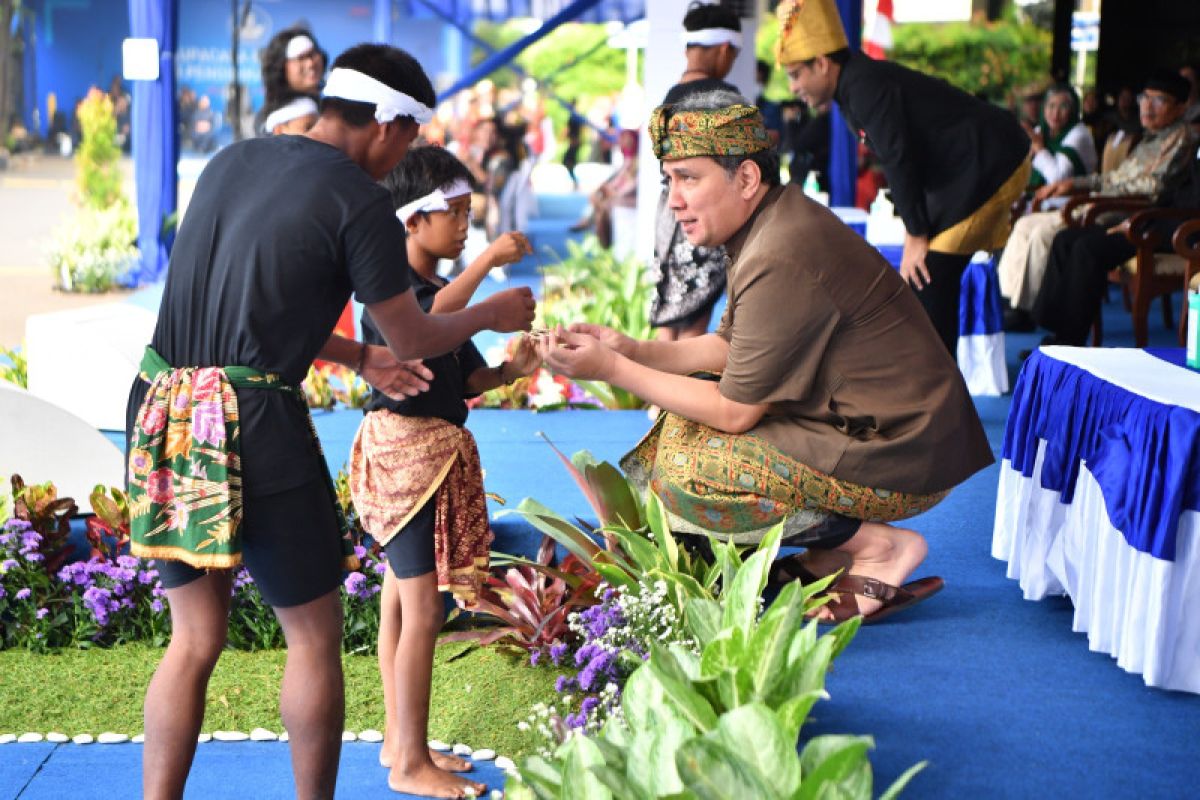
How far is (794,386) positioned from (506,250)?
2.55ft

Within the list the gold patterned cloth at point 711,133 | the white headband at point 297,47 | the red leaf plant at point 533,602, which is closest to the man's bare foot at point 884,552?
the red leaf plant at point 533,602

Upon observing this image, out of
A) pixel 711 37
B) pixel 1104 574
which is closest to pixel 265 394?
pixel 1104 574

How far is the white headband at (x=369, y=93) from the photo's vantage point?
8.26 ft

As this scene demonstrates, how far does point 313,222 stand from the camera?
2.34 metres

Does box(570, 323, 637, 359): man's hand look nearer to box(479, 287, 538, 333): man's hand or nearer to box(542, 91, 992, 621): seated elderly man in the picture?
A: box(542, 91, 992, 621): seated elderly man

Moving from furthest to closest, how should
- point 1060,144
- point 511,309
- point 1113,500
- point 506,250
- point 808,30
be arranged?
point 1060,144
point 808,30
point 1113,500
point 506,250
point 511,309

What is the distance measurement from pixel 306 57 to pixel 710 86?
151 cm

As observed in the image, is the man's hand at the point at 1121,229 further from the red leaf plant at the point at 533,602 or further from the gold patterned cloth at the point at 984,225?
the red leaf plant at the point at 533,602

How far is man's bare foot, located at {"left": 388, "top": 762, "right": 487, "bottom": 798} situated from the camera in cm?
283

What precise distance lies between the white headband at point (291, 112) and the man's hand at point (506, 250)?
1694 mm

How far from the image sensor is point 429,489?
2930 mm

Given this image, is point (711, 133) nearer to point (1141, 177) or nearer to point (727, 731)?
point (727, 731)

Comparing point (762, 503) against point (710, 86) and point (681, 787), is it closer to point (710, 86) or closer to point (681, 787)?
point (681, 787)

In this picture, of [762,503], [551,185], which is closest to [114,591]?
[762,503]
